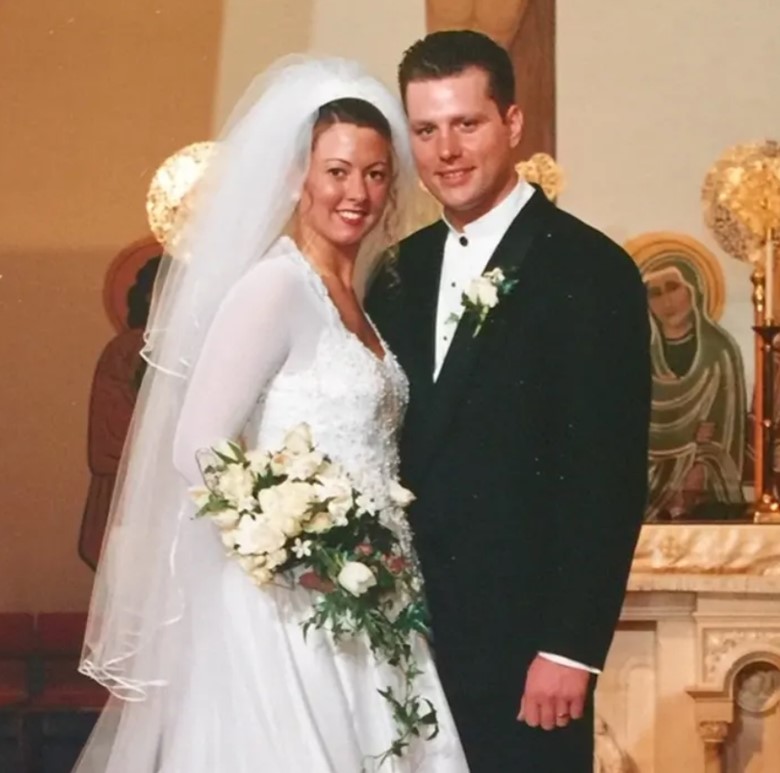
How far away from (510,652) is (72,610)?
138 inches

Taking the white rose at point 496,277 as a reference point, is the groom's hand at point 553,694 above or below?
below

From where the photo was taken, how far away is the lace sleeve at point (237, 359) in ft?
8.23

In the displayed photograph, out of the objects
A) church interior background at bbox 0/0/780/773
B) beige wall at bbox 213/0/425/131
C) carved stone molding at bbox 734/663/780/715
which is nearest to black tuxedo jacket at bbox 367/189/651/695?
carved stone molding at bbox 734/663/780/715

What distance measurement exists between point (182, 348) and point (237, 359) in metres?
0.18

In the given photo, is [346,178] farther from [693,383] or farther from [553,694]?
[693,383]

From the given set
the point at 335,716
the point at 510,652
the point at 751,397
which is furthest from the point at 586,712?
the point at 751,397

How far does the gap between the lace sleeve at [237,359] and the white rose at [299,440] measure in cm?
12

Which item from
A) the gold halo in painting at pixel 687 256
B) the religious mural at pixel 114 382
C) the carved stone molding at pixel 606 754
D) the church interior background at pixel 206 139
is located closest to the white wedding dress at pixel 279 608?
the carved stone molding at pixel 606 754

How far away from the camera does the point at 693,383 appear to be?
5355 millimetres

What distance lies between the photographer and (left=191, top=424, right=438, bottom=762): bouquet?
2393mm

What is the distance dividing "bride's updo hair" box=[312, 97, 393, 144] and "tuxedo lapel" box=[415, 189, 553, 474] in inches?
11.7

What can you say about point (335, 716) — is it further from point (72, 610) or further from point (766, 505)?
point (72, 610)

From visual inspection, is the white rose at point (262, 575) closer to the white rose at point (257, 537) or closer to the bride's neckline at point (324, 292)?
the white rose at point (257, 537)

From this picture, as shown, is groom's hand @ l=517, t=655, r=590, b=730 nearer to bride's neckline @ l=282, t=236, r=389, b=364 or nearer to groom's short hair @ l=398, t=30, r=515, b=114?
bride's neckline @ l=282, t=236, r=389, b=364
